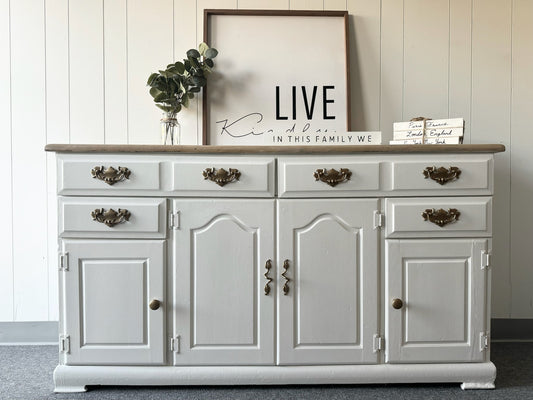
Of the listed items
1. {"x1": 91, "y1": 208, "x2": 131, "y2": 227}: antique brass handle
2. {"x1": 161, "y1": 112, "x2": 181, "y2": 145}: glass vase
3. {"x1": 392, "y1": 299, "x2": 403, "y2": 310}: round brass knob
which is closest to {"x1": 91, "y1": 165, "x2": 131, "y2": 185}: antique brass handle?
{"x1": 91, "y1": 208, "x2": 131, "y2": 227}: antique brass handle

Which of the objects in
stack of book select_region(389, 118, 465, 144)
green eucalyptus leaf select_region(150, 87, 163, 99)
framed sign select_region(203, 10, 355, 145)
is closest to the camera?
stack of book select_region(389, 118, 465, 144)

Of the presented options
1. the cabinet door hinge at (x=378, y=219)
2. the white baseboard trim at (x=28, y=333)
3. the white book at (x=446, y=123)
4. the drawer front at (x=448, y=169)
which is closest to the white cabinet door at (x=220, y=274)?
the cabinet door hinge at (x=378, y=219)

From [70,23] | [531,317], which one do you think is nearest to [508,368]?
[531,317]

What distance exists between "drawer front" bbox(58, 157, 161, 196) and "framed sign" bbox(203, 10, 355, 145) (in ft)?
1.74

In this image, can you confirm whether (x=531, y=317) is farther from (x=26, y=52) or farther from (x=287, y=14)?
(x=26, y=52)

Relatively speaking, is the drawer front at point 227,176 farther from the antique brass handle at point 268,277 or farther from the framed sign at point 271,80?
the framed sign at point 271,80

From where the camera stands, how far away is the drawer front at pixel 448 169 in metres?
1.56

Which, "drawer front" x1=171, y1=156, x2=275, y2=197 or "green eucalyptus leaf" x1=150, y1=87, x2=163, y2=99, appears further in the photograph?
"green eucalyptus leaf" x1=150, y1=87, x2=163, y2=99

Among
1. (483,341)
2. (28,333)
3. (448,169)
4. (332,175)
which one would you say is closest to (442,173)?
(448,169)

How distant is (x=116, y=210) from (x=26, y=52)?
1.07 m

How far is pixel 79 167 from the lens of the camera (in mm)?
1541

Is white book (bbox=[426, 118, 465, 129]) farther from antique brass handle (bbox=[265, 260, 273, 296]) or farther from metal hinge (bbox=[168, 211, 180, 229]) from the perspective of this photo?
metal hinge (bbox=[168, 211, 180, 229])

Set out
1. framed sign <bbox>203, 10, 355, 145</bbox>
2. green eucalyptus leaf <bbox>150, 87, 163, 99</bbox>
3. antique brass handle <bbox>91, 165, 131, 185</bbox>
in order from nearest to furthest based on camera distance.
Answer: antique brass handle <bbox>91, 165, 131, 185</bbox> < green eucalyptus leaf <bbox>150, 87, 163, 99</bbox> < framed sign <bbox>203, 10, 355, 145</bbox>

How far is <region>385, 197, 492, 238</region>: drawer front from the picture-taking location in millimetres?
1565
